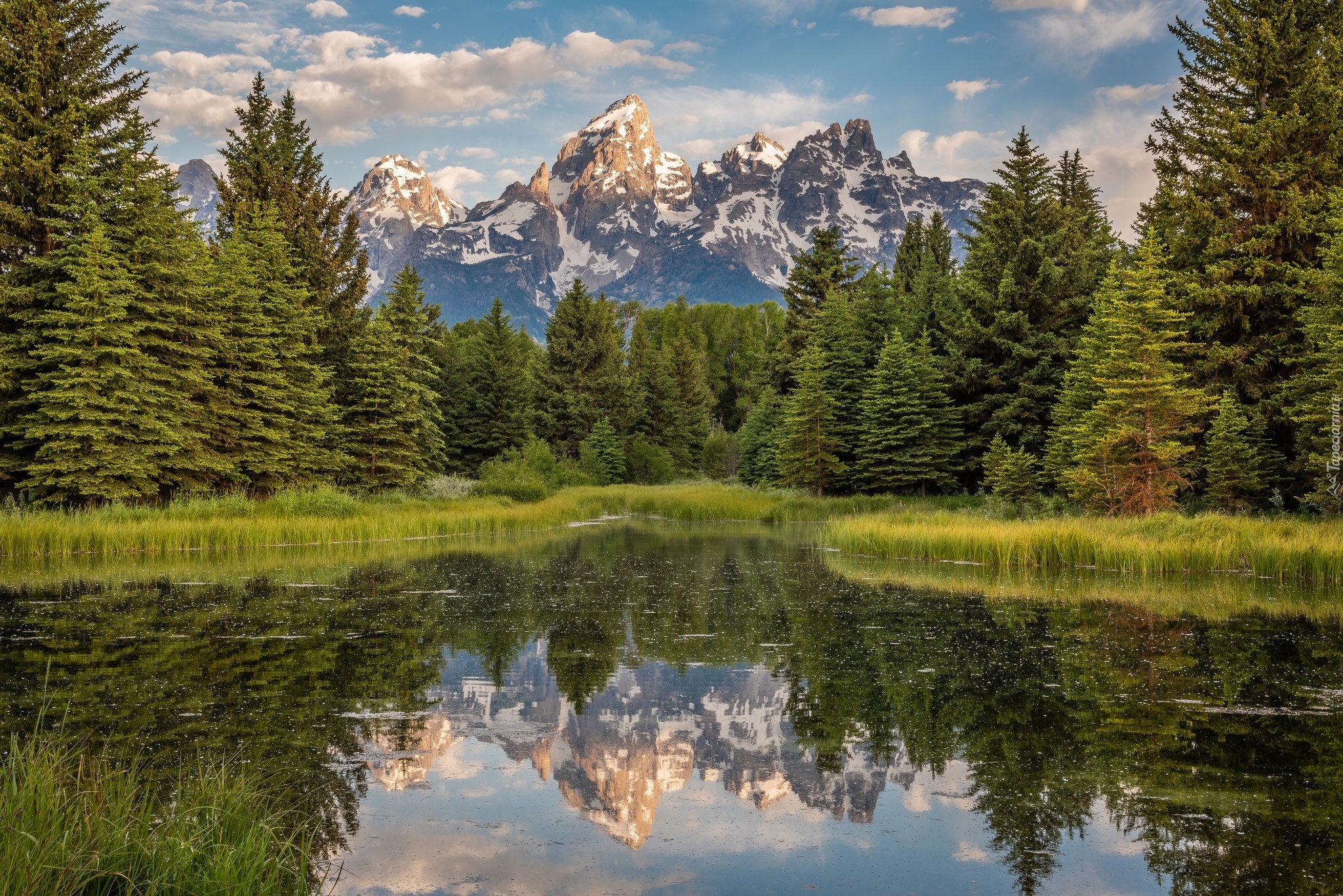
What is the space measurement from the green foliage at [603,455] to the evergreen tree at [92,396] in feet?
132

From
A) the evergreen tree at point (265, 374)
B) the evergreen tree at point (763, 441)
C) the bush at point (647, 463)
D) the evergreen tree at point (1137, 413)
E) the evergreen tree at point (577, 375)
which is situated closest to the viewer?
the evergreen tree at point (1137, 413)

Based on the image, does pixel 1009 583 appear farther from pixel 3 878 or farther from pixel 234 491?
pixel 234 491

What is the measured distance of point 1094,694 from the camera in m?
8.68

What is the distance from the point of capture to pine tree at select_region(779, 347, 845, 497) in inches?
1736

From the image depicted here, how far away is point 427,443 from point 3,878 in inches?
1705

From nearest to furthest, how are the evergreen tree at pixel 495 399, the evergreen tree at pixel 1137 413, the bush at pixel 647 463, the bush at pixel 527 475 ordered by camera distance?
the evergreen tree at pixel 1137 413, the bush at pixel 527 475, the evergreen tree at pixel 495 399, the bush at pixel 647 463

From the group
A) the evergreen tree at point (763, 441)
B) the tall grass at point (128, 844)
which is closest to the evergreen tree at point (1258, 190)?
the evergreen tree at point (763, 441)

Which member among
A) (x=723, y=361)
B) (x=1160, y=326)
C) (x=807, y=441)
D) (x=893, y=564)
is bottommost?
(x=893, y=564)

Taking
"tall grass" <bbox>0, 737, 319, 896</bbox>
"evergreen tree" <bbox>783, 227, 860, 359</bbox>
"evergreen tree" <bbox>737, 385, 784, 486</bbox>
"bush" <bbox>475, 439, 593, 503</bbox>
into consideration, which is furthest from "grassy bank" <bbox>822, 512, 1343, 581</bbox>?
"evergreen tree" <bbox>783, 227, 860, 359</bbox>

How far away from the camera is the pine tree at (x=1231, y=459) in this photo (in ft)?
85.3

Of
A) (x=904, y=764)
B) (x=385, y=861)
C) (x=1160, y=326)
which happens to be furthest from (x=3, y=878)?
(x=1160, y=326)

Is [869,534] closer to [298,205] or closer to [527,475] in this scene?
[527,475]

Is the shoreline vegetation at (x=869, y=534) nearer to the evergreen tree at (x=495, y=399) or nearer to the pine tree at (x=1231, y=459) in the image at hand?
the pine tree at (x=1231, y=459)

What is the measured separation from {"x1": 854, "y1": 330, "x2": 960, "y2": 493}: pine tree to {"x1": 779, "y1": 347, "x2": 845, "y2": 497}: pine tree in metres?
2.48
